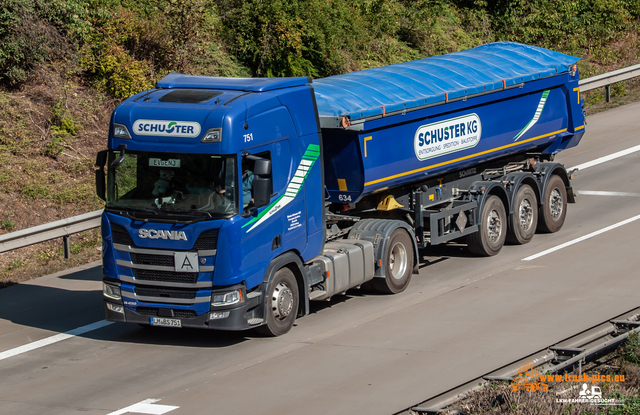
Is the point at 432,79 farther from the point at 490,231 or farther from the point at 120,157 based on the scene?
the point at 120,157

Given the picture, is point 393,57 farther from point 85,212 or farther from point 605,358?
point 605,358

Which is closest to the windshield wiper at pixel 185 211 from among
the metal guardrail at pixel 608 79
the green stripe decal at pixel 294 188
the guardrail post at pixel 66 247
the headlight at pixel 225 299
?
the green stripe decal at pixel 294 188

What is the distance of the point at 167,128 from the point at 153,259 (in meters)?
1.66

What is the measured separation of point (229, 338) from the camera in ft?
37.4

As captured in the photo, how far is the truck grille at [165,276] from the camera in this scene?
34.6 ft

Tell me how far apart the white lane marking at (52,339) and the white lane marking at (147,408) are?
2.93m

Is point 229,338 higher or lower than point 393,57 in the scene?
lower

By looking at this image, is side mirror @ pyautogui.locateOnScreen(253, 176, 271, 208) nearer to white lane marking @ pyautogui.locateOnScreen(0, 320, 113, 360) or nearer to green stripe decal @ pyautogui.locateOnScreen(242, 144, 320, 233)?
green stripe decal @ pyautogui.locateOnScreen(242, 144, 320, 233)

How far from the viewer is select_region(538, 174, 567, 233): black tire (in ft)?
54.4

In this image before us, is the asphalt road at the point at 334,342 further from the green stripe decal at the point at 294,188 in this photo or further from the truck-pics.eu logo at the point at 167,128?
the truck-pics.eu logo at the point at 167,128

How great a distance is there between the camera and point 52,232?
15438 millimetres

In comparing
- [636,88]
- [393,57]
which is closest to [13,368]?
[393,57]

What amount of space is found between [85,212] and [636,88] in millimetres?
20315

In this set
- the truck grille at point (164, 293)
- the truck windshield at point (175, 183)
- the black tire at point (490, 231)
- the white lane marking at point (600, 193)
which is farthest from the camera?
the white lane marking at point (600, 193)
